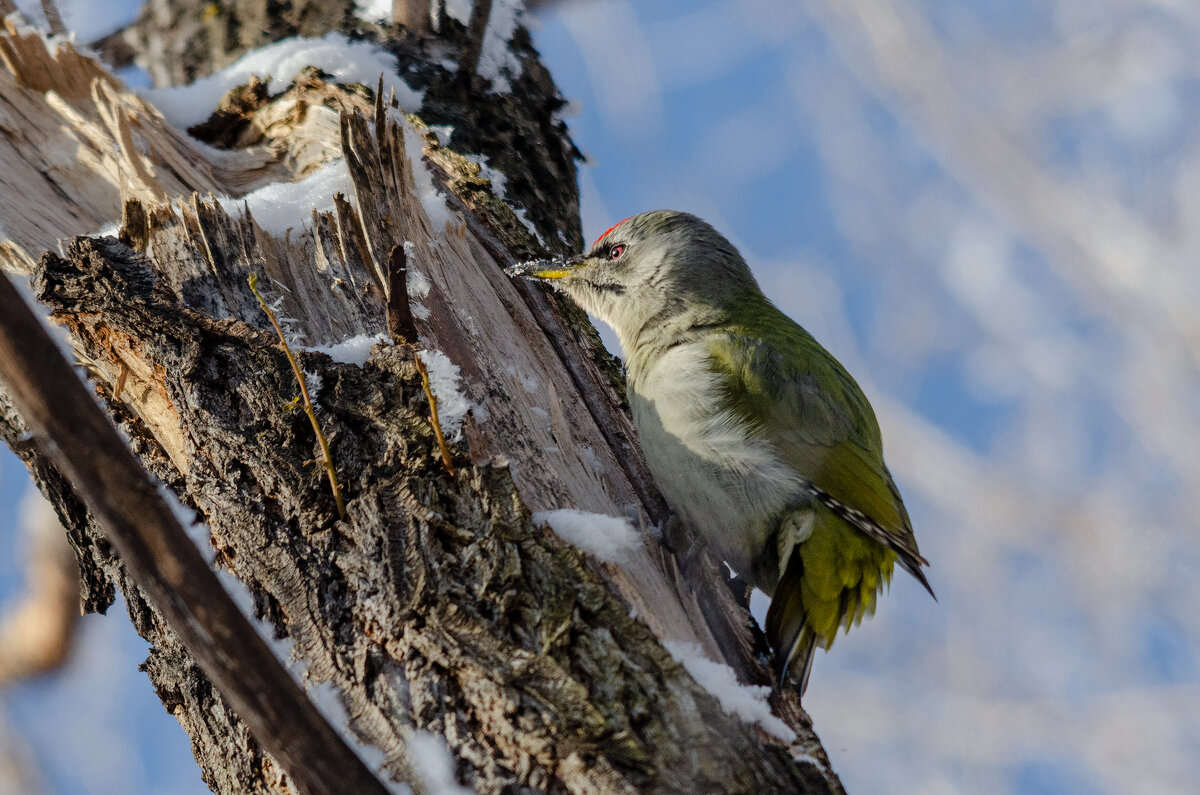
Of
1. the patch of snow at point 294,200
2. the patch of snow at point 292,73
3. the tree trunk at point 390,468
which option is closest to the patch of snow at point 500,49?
the patch of snow at point 292,73

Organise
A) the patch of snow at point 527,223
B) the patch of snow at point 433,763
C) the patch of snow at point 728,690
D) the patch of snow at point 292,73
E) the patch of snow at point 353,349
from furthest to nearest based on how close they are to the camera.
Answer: the patch of snow at point 292,73
the patch of snow at point 527,223
the patch of snow at point 353,349
the patch of snow at point 728,690
the patch of snow at point 433,763

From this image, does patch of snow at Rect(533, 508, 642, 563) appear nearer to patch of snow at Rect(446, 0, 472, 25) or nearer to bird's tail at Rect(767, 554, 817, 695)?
bird's tail at Rect(767, 554, 817, 695)

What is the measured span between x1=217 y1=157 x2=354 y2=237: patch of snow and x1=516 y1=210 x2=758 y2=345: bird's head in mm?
897

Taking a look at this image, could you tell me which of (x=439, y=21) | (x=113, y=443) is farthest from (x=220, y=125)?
(x=113, y=443)

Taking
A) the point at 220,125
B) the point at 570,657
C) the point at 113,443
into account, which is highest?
the point at 220,125

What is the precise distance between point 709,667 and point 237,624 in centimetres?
109

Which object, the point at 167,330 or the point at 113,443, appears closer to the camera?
the point at 113,443

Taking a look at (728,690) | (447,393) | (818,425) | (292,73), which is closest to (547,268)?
(818,425)

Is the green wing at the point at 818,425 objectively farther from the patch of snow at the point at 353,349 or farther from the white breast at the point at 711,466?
the patch of snow at the point at 353,349

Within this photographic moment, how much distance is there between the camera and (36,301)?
2686 mm

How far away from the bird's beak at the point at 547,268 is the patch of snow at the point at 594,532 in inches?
53.5

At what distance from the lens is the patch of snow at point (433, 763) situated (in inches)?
74.4

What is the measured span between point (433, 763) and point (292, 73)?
3521 mm

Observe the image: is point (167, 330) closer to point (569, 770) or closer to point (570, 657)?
point (570, 657)
